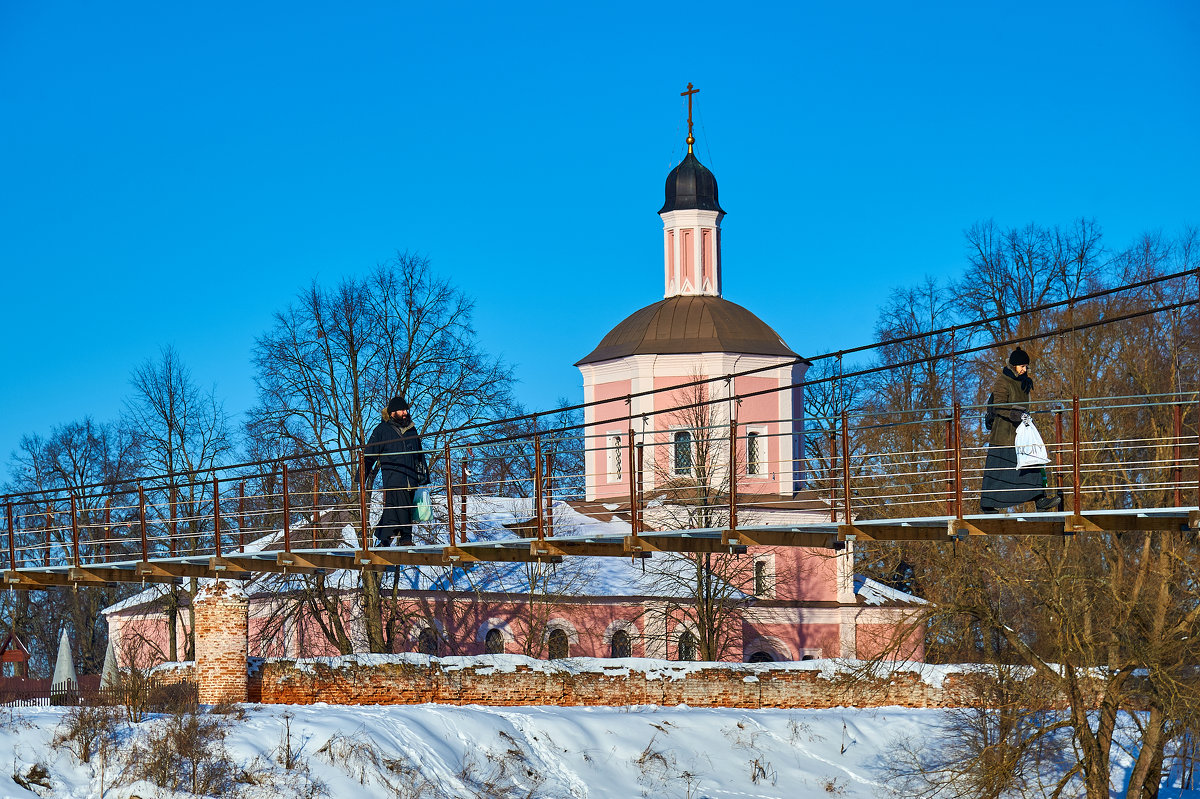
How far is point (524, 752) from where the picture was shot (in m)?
19.4

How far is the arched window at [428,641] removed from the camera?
32.1 meters

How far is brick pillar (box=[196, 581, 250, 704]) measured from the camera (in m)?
19.0

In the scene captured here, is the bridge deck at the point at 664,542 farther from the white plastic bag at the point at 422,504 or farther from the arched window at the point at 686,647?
the arched window at the point at 686,647

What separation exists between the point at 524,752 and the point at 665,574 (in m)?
13.0

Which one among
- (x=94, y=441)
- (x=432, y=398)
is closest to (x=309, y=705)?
(x=432, y=398)

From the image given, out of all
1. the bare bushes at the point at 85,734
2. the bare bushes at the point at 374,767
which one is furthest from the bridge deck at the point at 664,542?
the bare bushes at the point at 374,767

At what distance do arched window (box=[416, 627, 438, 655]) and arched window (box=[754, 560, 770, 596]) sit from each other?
728cm

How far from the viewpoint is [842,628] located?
3491 centimetres

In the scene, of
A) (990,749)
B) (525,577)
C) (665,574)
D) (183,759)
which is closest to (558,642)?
(525,577)

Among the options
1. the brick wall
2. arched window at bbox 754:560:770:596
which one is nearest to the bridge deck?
the brick wall

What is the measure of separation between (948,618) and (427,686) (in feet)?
24.6

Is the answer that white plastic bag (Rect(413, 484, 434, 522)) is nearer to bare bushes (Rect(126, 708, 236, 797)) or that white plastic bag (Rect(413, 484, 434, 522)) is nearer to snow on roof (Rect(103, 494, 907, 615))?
bare bushes (Rect(126, 708, 236, 797))

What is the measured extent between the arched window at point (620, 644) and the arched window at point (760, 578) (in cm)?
309

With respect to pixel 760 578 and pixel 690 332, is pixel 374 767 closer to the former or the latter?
pixel 760 578
